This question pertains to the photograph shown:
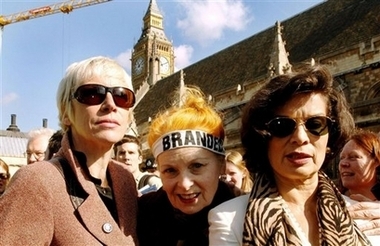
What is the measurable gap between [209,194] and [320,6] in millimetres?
23776

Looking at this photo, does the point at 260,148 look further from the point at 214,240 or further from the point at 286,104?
the point at 214,240

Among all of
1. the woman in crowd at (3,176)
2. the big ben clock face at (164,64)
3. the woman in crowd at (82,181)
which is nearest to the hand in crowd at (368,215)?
the woman in crowd at (82,181)

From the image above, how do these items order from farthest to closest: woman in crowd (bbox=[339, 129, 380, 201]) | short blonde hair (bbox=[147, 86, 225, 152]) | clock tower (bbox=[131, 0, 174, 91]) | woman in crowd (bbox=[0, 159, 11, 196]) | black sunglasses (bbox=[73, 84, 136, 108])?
clock tower (bbox=[131, 0, 174, 91])
woman in crowd (bbox=[0, 159, 11, 196])
woman in crowd (bbox=[339, 129, 380, 201])
short blonde hair (bbox=[147, 86, 225, 152])
black sunglasses (bbox=[73, 84, 136, 108])

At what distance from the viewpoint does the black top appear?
2.08 m

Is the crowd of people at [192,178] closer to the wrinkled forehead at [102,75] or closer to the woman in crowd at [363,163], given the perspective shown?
the wrinkled forehead at [102,75]

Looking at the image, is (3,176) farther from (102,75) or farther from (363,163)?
(363,163)

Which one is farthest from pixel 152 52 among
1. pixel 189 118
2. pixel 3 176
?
pixel 189 118

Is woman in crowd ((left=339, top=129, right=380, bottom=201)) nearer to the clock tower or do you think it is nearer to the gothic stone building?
the gothic stone building

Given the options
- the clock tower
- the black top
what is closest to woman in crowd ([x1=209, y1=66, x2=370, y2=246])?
the black top

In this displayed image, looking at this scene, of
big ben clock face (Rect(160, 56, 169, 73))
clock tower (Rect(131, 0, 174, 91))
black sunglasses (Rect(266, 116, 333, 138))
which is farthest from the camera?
big ben clock face (Rect(160, 56, 169, 73))

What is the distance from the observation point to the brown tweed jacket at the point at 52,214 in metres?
1.68

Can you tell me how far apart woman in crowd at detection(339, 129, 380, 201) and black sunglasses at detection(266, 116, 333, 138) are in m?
1.26

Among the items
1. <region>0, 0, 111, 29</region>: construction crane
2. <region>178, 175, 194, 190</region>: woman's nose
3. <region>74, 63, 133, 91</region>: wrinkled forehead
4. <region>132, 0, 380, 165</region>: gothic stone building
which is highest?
<region>0, 0, 111, 29</region>: construction crane

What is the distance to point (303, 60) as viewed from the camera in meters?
19.6
